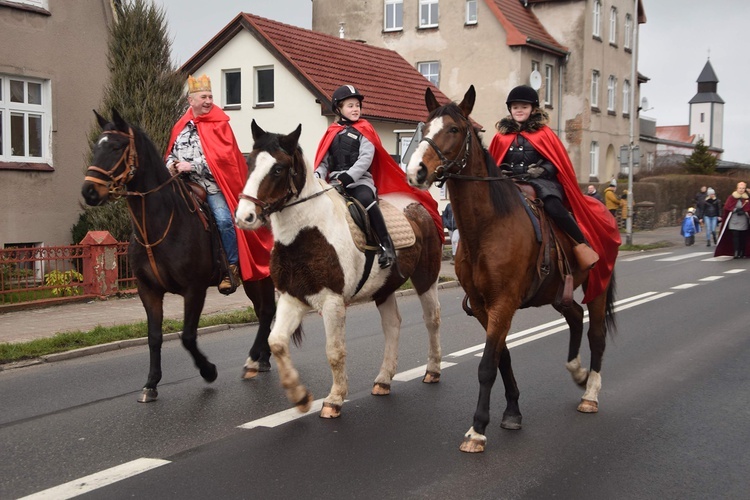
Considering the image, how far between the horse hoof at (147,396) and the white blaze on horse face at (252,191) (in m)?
2.21

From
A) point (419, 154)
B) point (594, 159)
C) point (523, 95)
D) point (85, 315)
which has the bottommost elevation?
point (85, 315)

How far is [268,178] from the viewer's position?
621 centimetres

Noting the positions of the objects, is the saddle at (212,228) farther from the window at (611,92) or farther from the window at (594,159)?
the window at (611,92)

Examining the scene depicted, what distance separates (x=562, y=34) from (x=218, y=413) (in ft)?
135

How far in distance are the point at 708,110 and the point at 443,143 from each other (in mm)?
135042

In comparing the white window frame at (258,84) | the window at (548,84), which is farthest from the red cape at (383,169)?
the window at (548,84)

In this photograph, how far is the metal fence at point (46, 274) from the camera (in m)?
13.4

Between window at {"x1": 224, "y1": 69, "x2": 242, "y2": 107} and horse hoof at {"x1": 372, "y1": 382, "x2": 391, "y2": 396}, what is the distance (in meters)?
25.2

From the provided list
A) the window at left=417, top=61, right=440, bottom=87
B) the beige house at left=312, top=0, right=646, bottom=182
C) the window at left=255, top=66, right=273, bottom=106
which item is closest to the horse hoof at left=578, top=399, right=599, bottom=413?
the window at left=255, top=66, right=273, bottom=106

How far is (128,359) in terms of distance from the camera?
32.0 ft

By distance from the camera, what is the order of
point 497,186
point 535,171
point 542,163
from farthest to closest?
1. point 542,163
2. point 535,171
3. point 497,186

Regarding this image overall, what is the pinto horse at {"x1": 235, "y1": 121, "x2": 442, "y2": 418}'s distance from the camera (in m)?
6.24

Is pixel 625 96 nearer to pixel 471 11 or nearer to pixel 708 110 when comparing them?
pixel 471 11

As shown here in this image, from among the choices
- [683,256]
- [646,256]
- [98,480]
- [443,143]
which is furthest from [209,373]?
[646,256]
